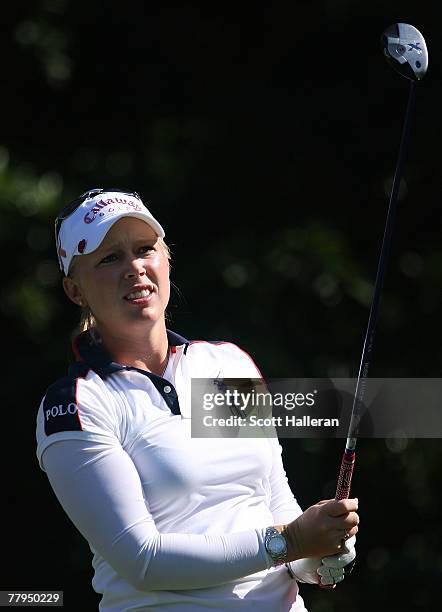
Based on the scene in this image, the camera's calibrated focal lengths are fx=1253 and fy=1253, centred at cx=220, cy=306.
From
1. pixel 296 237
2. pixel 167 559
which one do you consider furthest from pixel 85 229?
pixel 296 237

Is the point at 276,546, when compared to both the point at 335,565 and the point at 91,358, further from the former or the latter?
the point at 91,358

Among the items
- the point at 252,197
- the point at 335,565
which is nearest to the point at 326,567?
the point at 335,565

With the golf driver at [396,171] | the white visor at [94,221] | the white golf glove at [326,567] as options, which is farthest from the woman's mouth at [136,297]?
the white golf glove at [326,567]

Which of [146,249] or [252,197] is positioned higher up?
[252,197]

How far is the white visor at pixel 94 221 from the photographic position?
2.28 m

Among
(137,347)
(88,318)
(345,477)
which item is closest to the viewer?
(345,477)

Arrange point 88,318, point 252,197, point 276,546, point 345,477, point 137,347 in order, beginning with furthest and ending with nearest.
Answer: point 252,197
point 88,318
point 137,347
point 345,477
point 276,546

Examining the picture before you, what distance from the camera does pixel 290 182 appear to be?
5035 mm

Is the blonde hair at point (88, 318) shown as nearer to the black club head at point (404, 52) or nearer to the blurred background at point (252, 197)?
the black club head at point (404, 52)

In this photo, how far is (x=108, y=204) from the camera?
2.32m

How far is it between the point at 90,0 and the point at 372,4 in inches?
45.2

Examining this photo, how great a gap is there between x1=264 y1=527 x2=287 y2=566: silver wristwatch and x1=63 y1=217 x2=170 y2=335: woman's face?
456 millimetres

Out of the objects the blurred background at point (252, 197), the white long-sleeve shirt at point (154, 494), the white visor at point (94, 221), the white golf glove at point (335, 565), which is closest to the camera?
the white long-sleeve shirt at point (154, 494)

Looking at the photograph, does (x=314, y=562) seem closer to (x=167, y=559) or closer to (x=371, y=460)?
(x=167, y=559)
